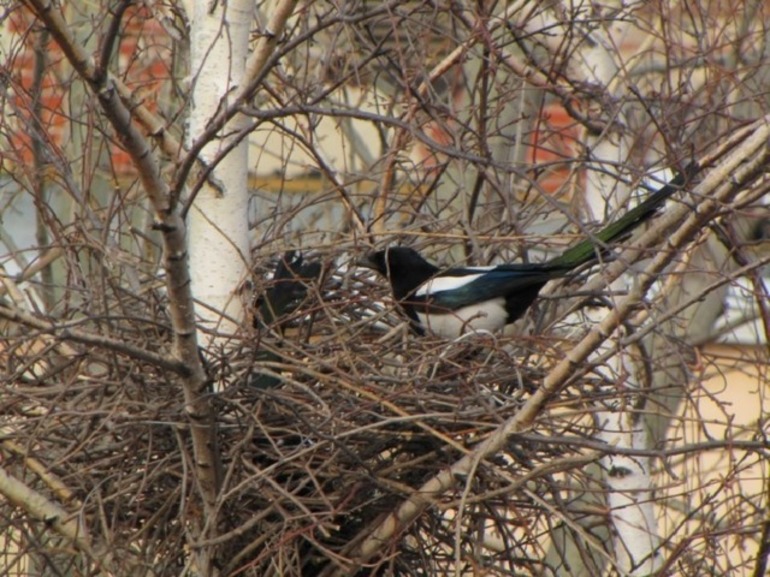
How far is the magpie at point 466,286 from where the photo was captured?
165 inches

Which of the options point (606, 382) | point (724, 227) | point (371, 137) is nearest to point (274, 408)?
point (606, 382)

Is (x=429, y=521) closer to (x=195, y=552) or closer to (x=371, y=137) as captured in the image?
(x=195, y=552)

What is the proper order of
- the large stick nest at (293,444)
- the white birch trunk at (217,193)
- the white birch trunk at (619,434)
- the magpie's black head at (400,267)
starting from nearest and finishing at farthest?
1. the large stick nest at (293,444)
2. the white birch trunk at (217,193)
3. the magpie's black head at (400,267)
4. the white birch trunk at (619,434)

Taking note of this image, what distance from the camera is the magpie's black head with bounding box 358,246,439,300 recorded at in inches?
169

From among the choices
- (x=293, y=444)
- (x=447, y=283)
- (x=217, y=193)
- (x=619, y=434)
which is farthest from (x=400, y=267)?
(x=619, y=434)

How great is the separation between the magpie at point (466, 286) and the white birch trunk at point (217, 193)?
1.44 ft

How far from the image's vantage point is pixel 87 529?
3646 mm

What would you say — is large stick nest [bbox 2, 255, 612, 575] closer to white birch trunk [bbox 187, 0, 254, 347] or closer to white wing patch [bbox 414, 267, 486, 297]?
white birch trunk [bbox 187, 0, 254, 347]

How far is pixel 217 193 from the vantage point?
13.8 ft

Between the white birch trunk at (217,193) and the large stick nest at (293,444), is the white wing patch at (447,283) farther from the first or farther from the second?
the white birch trunk at (217,193)

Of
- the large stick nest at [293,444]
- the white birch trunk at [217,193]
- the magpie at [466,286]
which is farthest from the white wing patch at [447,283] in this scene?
the white birch trunk at [217,193]

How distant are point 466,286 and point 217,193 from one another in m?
0.87

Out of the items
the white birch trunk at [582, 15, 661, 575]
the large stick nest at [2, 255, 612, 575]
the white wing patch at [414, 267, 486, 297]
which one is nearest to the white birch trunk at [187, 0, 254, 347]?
the large stick nest at [2, 255, 612, 575]

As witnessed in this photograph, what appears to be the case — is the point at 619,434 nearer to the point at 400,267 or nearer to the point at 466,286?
the point at 466,286
